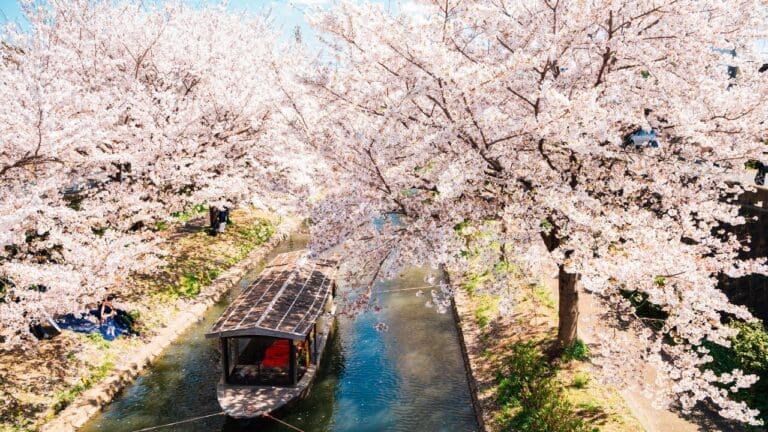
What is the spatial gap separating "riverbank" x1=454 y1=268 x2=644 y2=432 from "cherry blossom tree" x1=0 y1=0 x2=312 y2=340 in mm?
8631

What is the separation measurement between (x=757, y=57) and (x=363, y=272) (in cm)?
953

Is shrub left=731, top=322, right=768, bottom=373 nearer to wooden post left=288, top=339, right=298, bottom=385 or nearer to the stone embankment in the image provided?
wooden post left=288, top=339, right=298, bottom=385

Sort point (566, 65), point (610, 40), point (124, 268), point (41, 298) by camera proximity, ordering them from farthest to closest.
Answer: point (124, 268) < point (41, 298) < point (566, 65) < point (610, 40)

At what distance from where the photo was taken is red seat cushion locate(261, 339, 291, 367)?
13.1 meters

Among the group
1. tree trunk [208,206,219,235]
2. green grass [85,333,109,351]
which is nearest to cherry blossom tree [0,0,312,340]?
green grass [85,333,109,351]

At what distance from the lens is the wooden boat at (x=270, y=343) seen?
1180cm

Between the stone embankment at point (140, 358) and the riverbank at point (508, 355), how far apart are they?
9.66m

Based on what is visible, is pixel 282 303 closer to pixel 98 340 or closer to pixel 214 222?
pixel 98 340

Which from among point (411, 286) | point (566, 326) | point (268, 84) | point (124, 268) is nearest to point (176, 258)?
point (124, 268)

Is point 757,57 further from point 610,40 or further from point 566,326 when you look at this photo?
point 566,326

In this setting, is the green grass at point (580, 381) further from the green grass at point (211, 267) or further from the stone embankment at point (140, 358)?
the green grass at point (211, 267)

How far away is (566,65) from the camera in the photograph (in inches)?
368

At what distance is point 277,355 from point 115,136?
8556 millimetres

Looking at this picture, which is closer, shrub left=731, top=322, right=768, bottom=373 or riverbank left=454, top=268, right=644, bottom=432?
riverbank left=454, top=268, right=644, bottom=432
